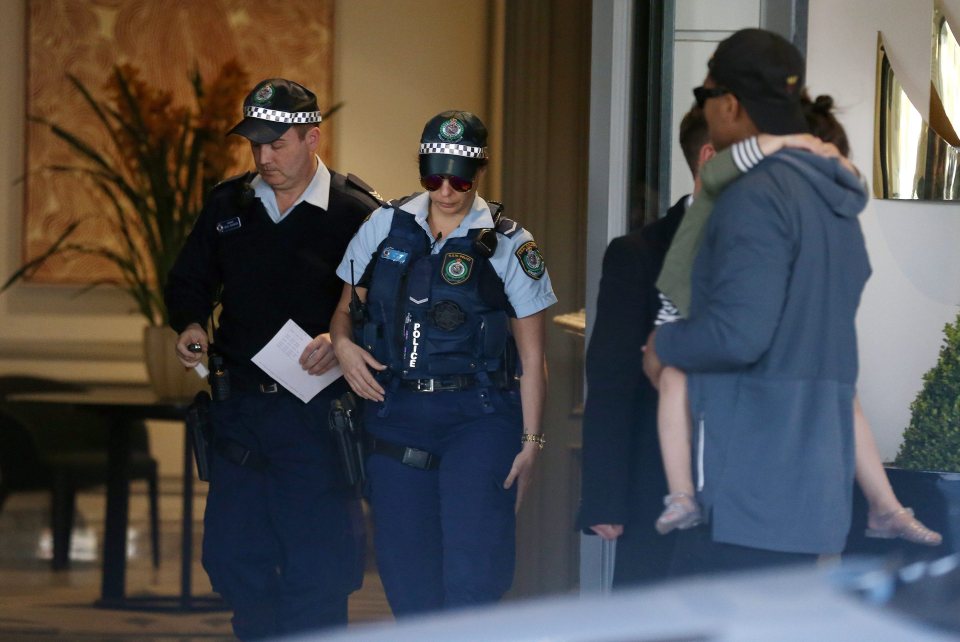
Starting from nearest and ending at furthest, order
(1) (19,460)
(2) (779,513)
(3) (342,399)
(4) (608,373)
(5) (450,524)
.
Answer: (2) (779,513), (4) (608,373), (5) (450,524), (3) (342,399), (1) (19,460)

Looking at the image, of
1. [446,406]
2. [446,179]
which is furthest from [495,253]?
[446,406]

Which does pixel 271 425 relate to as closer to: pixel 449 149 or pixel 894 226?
pixel 449 149

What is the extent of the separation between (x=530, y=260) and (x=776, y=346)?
37.6 inches

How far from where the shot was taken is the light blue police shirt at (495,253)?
280 centimetres

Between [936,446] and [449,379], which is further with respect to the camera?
[449,379]

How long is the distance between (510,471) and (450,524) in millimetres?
162

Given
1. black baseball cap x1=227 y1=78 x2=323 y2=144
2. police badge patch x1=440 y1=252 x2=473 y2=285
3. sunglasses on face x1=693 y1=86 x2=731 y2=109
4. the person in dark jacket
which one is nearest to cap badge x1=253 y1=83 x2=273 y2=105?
black baseball cap x1=227 y1=78 x2=323 y2=144

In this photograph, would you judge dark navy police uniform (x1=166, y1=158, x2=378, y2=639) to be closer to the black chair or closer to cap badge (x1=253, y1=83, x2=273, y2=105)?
cap badge (x1=253, y1=83, x2=273, y2=105)

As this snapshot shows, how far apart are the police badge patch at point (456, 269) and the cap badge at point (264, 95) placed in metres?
0.63

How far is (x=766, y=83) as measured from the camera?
6.52 ft

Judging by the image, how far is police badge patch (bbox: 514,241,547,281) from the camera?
2.81m

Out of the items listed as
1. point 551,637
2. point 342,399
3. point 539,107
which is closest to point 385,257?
point 342,399

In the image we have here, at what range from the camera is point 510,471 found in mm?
2822

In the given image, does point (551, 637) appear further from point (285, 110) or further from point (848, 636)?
point (285, 110)
